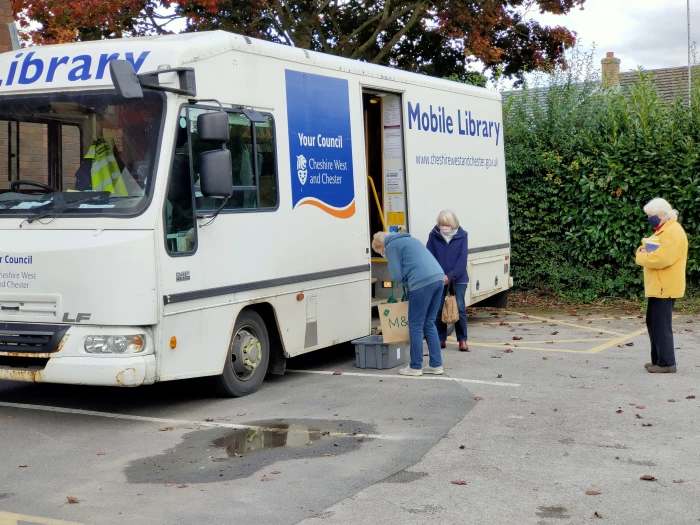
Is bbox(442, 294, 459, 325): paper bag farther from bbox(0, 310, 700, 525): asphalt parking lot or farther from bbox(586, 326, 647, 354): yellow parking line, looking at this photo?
bbox(586, 326, 647, 354): yellow parking line

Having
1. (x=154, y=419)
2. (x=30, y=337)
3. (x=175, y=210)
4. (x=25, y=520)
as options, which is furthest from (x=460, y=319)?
(x=25, y=520)

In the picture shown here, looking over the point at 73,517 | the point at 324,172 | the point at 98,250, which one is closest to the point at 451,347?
the point at 324,172

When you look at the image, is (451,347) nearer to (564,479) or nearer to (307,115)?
(307,115)

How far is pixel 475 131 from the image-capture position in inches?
517

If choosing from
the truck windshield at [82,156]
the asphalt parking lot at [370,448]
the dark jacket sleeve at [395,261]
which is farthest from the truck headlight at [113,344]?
the dark jacket sleeve at [395,261]

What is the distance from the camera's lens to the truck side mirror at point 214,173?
7695 mm

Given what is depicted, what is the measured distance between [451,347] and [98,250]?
17.8ft

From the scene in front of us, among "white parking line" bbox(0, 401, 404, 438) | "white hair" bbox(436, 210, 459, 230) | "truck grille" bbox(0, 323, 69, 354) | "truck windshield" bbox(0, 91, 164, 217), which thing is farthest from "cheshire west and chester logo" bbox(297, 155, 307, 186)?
"truck grille" bbox(0, 323, 69, 354)

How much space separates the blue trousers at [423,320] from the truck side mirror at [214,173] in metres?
2.56

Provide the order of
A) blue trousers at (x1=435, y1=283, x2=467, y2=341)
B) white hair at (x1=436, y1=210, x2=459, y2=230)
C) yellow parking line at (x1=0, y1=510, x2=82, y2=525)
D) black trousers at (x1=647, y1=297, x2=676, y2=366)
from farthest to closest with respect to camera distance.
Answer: blue trousers at (x1=435, y1=283, x2=467, y2=341) → white hair at (x1=436, y1=210, x2=459, y2=230) → black trousers at (x1=647, y1=297, x2=676, y2=366) → yellow parking line at (x1=0, y1=510, x2=82, y2=525)

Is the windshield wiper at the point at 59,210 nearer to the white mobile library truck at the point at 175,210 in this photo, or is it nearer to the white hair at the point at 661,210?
the white mobile library truck at the point at 175,210

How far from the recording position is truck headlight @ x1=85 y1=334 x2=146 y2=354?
742 centimetres

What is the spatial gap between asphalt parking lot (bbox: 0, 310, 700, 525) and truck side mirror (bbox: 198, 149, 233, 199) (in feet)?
6.16

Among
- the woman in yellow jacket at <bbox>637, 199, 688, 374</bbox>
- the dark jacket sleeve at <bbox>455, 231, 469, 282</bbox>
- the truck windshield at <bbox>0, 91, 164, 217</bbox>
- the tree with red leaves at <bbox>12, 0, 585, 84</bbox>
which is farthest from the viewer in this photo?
the tree with red leaves at <bbox>12, 0, 585, 84</bbox>
